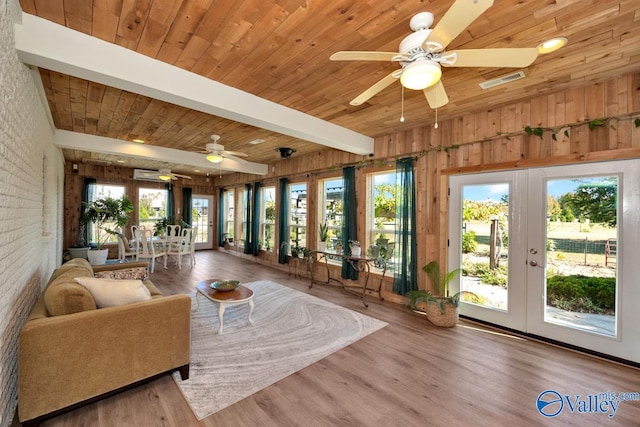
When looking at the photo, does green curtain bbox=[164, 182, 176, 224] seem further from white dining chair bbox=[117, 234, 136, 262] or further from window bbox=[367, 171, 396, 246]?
window bbox=[367, 171, 396, 246]

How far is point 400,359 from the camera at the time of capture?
268 cm

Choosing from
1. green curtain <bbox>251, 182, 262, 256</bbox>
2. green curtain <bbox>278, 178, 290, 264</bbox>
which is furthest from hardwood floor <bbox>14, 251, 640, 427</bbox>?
green curtain <bbox>251, 182, 262, 256</bbox>

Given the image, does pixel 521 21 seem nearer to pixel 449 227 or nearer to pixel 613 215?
pixel 613 215

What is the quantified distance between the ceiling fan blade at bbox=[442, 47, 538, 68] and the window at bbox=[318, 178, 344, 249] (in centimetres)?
391

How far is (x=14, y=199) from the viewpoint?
1.94 metres

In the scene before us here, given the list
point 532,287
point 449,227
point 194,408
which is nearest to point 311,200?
point 449,227

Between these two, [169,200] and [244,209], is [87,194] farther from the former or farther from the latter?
[244,209]

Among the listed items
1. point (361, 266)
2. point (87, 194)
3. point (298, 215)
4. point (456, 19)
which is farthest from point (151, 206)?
point (456, 19)

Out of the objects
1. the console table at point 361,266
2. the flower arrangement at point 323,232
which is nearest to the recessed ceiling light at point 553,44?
the console table at point 361,266

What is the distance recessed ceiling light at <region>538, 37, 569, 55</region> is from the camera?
2.08 m

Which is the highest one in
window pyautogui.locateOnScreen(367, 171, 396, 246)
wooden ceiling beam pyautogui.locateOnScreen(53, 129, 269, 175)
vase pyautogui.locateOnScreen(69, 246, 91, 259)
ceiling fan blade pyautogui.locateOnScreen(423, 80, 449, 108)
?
wooden ceiling beam pyautogui.locateOnScreen(53, 129, 269, 175)

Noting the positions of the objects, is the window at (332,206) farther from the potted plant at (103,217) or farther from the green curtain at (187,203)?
the green curtain at (187,203)

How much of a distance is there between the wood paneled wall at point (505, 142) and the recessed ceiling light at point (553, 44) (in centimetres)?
109

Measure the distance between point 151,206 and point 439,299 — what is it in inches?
349
